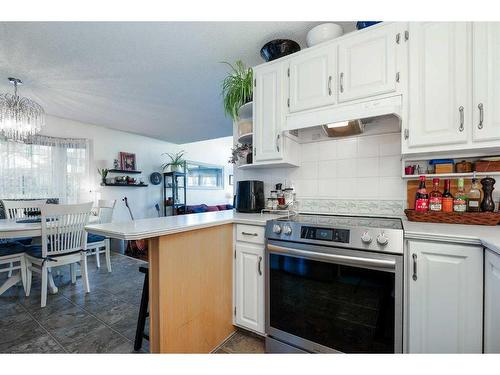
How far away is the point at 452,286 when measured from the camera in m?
1.05

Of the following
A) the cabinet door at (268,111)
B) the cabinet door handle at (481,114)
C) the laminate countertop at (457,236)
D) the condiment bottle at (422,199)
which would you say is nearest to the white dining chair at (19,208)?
the cabinet door at (268,111)

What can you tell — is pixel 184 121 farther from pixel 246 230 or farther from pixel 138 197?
pixel 246 230

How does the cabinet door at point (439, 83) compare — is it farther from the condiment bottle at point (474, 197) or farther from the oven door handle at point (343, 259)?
the oven door handle at point (343, 259)

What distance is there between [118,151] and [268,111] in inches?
161

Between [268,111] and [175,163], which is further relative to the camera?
[175,163]

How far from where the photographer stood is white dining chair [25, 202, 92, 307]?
212 centimetres

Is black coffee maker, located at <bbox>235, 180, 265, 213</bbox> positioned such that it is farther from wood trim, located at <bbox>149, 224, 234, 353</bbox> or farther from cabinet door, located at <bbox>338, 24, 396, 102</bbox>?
cabinet door, located at <bbox>338, 24, 396, 102</bbox>

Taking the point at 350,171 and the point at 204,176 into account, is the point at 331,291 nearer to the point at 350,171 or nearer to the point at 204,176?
the point at 350,171

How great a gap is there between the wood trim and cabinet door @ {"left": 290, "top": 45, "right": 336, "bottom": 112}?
107 centimetres

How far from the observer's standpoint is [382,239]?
1.14 m

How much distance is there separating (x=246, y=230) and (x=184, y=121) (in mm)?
3244

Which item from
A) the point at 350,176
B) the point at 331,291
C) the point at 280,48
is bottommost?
the point at 331,291

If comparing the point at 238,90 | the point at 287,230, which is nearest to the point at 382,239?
the point at 287,230
